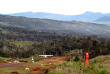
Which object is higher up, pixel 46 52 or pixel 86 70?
pixel 86 70

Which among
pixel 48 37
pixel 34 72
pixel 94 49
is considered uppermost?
pixel 34 72

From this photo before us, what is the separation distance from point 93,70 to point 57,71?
330 centimetres

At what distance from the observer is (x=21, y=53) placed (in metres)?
63.8

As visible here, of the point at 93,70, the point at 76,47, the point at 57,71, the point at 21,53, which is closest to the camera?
the point at 57,71

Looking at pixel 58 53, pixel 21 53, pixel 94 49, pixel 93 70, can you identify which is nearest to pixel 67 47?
pixel 58 53

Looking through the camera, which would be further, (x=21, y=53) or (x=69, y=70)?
(x=21, y=53)

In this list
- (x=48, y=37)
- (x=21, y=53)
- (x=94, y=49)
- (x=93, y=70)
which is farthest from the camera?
A: (x=48, y=37)

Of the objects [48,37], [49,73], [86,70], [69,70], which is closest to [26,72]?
[49,73]

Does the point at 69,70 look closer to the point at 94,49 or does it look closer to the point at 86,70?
the point at 86,70

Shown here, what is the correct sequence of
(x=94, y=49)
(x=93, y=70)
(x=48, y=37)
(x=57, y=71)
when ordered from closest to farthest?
(x=57, y=71), (x=93, y=70), (x=94, y=49), (x=48, y=37)

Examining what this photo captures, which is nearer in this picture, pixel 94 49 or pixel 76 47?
pixel 94 49

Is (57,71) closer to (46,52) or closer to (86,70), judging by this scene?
(86,70)

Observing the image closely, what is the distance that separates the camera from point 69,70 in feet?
44.7

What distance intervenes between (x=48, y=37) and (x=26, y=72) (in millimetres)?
133148
